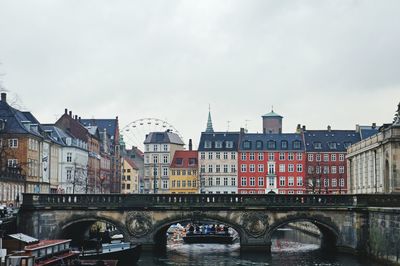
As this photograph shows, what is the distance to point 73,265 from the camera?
162ft

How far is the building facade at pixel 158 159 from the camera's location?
Result: 6334 inches

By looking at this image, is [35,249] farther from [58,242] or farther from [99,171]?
[99,171]

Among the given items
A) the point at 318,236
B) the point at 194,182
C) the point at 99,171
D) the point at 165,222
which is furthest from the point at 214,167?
the point at 165,222

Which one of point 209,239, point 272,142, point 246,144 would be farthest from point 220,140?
point 209,239

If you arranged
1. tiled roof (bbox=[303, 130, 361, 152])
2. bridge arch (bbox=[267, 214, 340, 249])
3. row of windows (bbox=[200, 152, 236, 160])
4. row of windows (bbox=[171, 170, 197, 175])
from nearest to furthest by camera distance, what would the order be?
bridge arch (bbox=[267, 214, 340, 249])
tiled roof (bbox=[303, 130, 361, 152])
row of windows (bbox=[200, 152, 236, 160])
row of windows (bbox=[171, 170, 197, 175])

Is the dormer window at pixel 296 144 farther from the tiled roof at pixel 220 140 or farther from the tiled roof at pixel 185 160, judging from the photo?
the tiled roof at pixel 185 160

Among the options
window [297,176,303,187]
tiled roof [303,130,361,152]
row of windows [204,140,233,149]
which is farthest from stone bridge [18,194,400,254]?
row of windows [204,140,233,149]

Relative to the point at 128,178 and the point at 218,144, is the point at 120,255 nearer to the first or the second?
the point at 218,144

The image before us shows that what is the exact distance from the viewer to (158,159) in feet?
539

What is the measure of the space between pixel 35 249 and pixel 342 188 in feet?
367

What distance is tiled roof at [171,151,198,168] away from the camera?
159m

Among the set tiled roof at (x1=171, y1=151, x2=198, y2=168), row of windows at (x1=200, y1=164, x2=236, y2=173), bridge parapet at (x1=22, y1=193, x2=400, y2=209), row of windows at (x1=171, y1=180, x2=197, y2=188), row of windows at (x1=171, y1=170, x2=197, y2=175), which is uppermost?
tiled roof at (x1=171, y1=151, x2=198, y2=168)

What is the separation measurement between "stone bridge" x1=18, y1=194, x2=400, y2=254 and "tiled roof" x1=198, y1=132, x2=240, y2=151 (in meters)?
82.1

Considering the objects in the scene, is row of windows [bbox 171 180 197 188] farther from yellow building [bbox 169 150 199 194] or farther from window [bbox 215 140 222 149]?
window [bbox 215 140 222 149]
